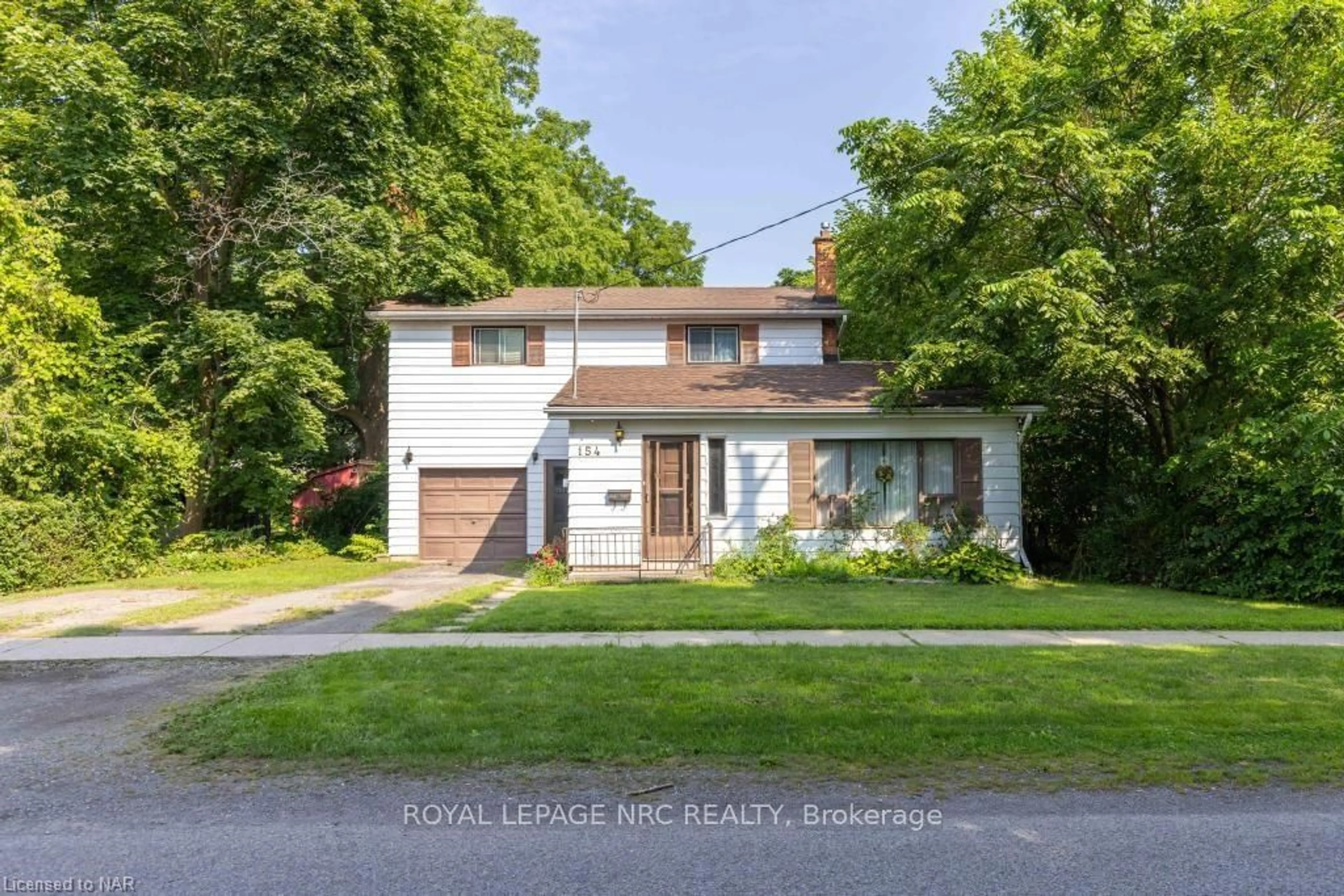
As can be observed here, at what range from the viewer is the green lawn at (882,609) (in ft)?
28.4

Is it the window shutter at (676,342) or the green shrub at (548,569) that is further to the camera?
the window shutter at (676,342)

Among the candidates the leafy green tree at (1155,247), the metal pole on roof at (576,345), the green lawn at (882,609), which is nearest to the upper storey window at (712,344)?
the metal pole on roof at (576,345)

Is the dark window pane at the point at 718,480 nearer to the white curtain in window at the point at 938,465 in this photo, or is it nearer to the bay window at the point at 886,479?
the bay window at the point at 886,479

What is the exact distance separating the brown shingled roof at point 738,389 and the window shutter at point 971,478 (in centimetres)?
80

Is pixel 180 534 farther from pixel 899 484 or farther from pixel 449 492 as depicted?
pixel 899 484

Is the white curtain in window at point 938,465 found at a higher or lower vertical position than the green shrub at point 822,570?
higher

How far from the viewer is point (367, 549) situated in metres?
17.0

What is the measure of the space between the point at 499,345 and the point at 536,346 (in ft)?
2.69

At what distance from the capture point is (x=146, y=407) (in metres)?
15.6

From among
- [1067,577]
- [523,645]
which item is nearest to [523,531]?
[523,645]

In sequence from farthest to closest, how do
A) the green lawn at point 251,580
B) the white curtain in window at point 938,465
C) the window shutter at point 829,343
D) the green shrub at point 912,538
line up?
the window shutter at point 829,343
the white curtain in window at point 938,465
the green shrub at point 912,538
the green lawn at point 251,580

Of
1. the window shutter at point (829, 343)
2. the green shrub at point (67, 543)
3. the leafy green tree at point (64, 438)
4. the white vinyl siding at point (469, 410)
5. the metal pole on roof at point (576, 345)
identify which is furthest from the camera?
the window shutter at point (829, 343)

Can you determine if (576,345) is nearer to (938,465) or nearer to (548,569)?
(548,569)

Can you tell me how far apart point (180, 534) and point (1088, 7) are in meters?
20.6
